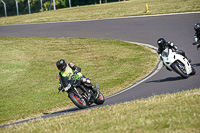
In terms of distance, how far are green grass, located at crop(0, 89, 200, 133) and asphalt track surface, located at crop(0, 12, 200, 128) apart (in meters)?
3.07

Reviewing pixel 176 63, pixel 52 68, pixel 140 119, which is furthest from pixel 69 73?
pixel 52 68

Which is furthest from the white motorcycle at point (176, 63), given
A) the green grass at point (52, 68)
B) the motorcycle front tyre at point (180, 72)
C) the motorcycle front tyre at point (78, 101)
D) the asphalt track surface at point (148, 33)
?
the motorcycle front tyre at point (78, 101)

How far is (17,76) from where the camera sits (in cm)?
1783

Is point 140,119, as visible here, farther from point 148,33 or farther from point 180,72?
point 148,33

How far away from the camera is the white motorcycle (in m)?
12.8

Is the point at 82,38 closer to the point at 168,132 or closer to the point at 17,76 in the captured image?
the point at 17,76

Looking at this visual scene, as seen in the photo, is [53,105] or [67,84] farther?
[53,105]

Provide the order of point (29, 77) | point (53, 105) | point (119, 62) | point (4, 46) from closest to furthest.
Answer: point (53, 105)
point (29, 77)
point (119, 62)
point (4, 46)

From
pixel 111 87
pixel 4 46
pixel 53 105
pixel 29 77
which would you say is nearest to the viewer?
pixel 53 105

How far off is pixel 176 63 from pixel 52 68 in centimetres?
794

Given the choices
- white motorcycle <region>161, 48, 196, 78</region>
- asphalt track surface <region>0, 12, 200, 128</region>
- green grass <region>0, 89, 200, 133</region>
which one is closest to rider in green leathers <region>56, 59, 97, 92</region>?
green grass <region>0, 89, 200, 133</region>

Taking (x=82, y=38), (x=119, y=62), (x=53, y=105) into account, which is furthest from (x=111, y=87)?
(x=82, y=38)

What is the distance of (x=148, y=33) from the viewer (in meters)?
24.7

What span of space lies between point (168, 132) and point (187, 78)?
7.34 metres
